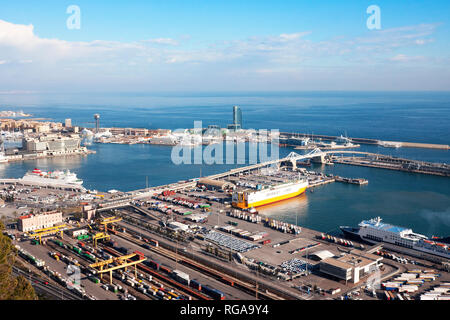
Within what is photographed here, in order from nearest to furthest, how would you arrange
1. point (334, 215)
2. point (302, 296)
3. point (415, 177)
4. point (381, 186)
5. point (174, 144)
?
point (302, 296) → point (334, 215) → point (381, 186) → point (415, 177) → point (174, 144)

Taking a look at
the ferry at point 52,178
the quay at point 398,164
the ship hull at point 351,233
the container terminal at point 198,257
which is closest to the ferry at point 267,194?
the container terminal at point 198,257

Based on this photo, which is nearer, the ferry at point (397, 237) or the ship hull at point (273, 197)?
the ferry at point (397, 237)

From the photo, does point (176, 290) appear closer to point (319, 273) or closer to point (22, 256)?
point (319, 273)

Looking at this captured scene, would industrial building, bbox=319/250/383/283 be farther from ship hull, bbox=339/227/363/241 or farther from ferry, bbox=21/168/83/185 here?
ferry, bbox=21/168/83/185

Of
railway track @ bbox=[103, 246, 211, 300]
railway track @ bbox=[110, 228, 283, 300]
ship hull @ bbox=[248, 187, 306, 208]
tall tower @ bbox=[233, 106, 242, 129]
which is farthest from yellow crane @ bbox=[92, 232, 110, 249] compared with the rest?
tall tower @ bbox=[233, 106, 242, 129]

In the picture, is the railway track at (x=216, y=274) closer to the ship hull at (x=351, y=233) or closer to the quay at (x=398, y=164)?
the ship hull at (x=351, y=233)

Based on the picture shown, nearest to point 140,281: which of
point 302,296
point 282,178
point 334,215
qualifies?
point 302,296
